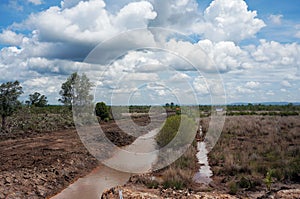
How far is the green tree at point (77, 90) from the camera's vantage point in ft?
119

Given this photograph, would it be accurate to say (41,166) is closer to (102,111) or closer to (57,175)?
(57,175)

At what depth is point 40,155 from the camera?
14945mm

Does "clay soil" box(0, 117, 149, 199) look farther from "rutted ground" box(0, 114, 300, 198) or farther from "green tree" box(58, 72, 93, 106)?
"green tree" box(58, 72, 93, 106)

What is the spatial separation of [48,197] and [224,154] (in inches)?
363

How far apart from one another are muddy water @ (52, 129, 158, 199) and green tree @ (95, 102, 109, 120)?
1827 cm

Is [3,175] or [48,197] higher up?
[3,175]

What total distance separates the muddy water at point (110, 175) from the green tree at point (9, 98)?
999cm

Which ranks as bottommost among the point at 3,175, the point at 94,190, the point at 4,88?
the point at 94,190

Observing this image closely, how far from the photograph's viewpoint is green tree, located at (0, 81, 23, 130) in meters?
22.9

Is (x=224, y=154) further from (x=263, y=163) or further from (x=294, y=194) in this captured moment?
(x=294, y=194)

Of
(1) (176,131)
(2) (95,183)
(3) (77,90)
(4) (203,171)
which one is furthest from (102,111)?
(4) (203,171)

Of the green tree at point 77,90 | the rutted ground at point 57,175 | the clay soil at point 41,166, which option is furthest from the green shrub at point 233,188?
the green tree at point 77,90

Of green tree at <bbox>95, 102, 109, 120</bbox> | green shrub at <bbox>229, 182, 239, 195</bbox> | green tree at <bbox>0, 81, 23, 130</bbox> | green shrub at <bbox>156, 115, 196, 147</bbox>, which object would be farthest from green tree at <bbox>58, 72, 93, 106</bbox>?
green shrub at <bbox>229, 182, 239, 195</bbox>

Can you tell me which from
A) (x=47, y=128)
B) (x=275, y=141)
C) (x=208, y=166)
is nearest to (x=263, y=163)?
(x=208, y=166)
